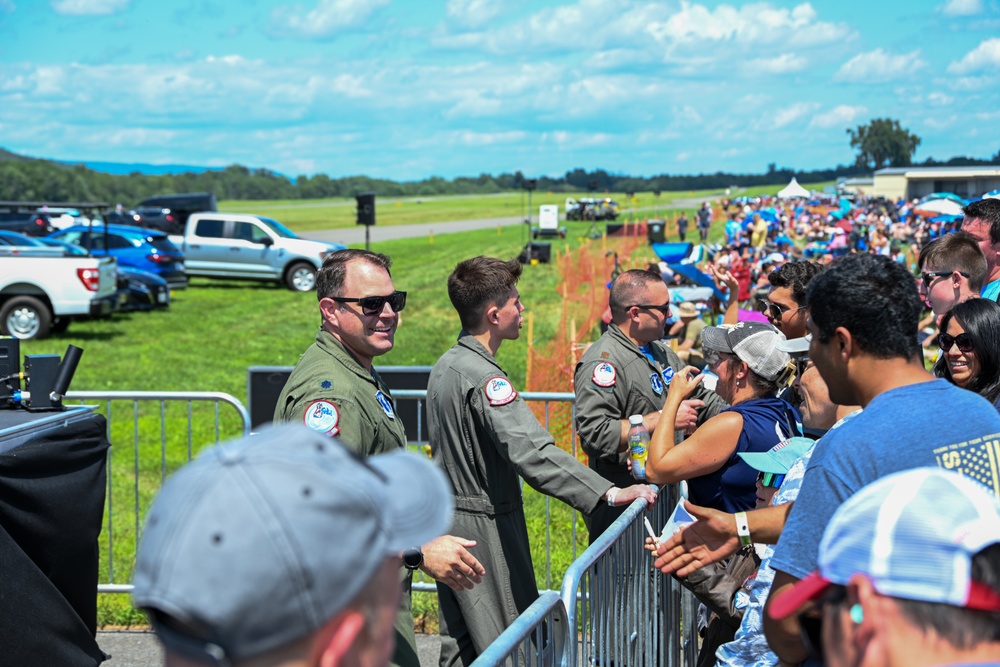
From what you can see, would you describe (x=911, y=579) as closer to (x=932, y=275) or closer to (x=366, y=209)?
(x=932, y=275)

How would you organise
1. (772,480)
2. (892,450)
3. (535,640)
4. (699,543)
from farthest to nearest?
(772,480), (699,543), (535,640), (892,450)

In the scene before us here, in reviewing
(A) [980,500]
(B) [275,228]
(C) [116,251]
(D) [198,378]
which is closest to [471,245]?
(B) [275,228]

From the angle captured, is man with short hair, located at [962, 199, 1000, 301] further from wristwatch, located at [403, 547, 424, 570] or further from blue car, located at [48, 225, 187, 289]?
blue car, located at [48, 225, 187, 289]

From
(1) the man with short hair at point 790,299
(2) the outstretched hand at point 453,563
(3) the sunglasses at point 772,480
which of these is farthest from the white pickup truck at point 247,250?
(3) the sunglasses at point 772,480

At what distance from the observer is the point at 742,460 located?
375 centimetres

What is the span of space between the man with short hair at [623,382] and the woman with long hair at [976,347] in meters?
1.20

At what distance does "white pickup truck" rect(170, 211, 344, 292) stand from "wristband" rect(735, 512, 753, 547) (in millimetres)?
26391

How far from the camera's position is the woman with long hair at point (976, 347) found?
3951 mm

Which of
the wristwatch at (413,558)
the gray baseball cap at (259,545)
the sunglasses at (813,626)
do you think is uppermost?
the gray baseball cap at (259,545)

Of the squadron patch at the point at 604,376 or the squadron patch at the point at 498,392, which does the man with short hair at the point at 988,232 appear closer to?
the squadron patch at the point at 604,376

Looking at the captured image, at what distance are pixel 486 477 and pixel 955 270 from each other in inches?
108

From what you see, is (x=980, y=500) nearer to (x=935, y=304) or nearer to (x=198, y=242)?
(x=935, y=304)

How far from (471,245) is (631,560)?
158 ft

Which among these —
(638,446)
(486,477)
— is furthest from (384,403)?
(638,446)
